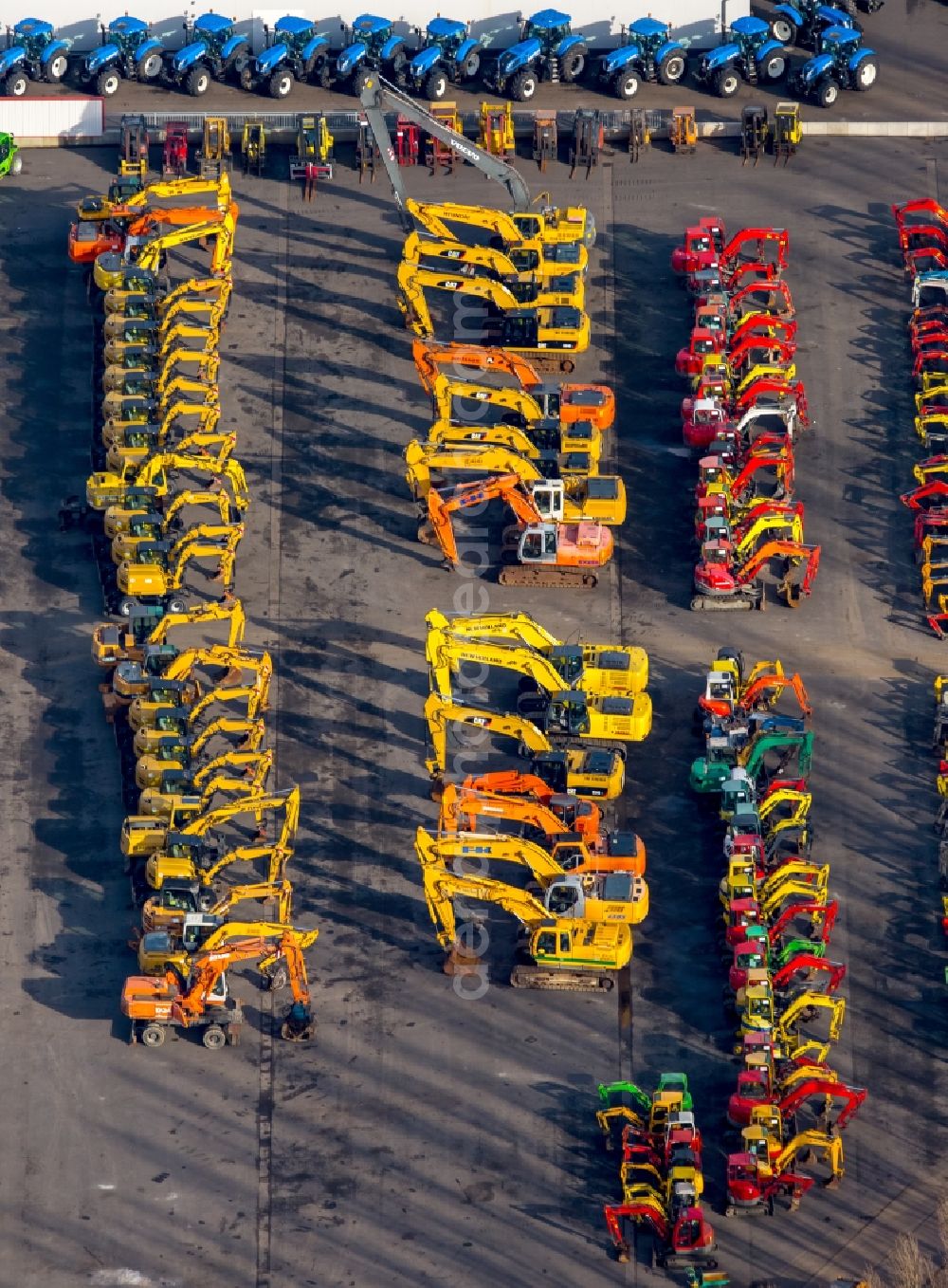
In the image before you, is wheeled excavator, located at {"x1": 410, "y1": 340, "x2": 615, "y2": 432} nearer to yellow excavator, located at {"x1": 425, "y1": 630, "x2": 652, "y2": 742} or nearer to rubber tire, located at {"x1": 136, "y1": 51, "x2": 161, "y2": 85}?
yellow excavator, located at {"x1": 425, "y1": 630, "x2": 652, "y2": 742}

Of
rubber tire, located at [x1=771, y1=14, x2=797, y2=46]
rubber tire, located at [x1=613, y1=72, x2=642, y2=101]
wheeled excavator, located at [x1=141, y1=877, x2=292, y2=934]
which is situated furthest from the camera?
rubber tire, located at [x1=771, y1=14, x2=797, y2=46]

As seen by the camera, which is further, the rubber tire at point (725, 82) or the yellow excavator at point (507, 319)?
the rubber tire at point (725, 82)

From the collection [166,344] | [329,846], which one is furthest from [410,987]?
[166,344]

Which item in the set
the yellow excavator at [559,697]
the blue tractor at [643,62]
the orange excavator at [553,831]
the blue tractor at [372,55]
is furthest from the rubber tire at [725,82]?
the orange excavator at [553,831]

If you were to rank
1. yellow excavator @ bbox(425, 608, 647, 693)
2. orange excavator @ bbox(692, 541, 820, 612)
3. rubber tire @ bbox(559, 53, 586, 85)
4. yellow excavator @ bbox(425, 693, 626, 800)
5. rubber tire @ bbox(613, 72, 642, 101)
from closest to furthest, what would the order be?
yellow excavator @ bbox(425, 693, 626, 800), yellow excavator @ bbox(425, 608, 647, 693), orange excavator @ bbox(692, 541, 820, 612), rubber tire @ bbox(613, 72, 642, 101), rubber tire @ bbox(559, 53, 586, 85)

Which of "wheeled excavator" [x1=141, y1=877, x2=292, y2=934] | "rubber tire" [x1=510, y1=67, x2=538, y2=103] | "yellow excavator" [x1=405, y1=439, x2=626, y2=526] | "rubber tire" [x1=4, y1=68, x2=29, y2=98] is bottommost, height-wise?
"wheeled excavator" [x1=141, y1=877, x2=292, y2=934]

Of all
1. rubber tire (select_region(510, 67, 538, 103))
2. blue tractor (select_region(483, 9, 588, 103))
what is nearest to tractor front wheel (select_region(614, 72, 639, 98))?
blue tractor (select_region(483, 9, 588, 103))

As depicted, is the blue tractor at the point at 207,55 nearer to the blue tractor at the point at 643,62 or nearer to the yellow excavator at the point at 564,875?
the blue tractor at the point at 643,62
